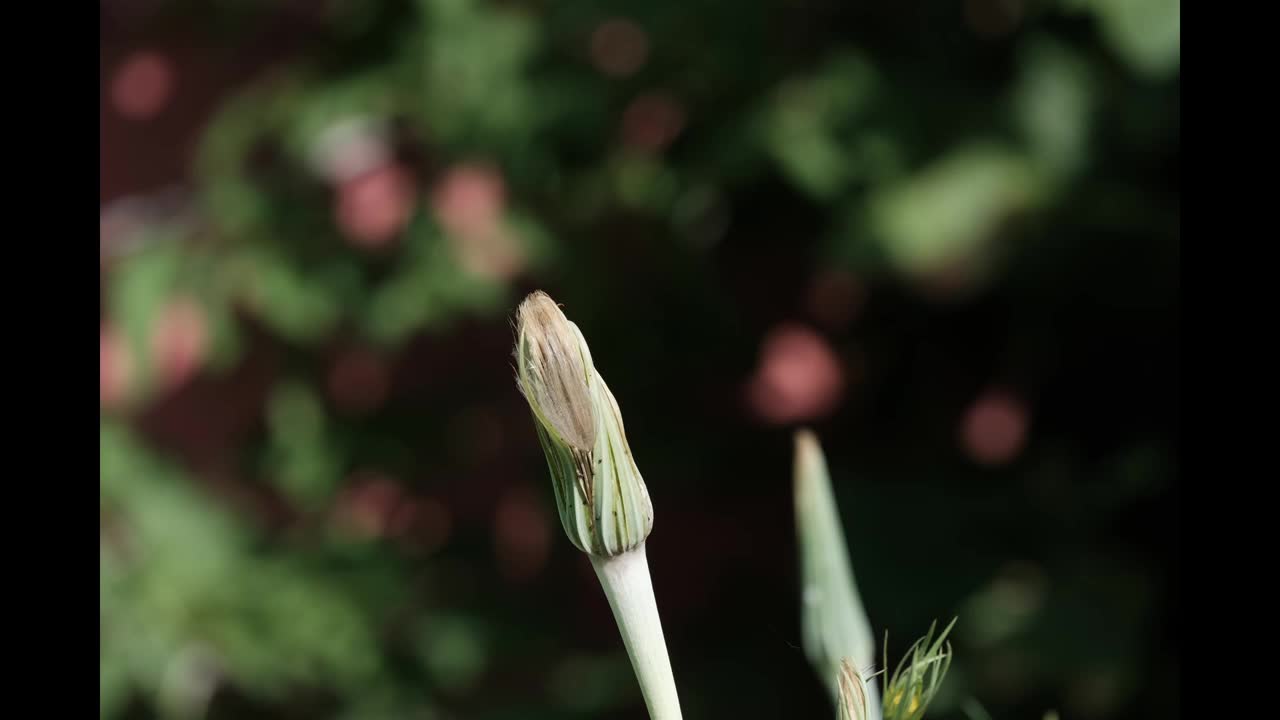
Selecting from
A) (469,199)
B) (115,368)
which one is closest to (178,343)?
Answer: (115,368)

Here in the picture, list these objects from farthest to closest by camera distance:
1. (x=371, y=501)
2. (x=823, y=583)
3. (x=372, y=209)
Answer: (x=371, y=501)
(x=372, y=209)
(x=823, y=583)

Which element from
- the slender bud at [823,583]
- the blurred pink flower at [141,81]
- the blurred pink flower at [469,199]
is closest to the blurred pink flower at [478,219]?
the blurred pink flower at [469,199]

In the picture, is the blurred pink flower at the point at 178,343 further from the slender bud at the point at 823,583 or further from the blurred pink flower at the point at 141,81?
the slender bud at the point at 823,583

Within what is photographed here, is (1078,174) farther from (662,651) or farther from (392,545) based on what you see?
(662,651)

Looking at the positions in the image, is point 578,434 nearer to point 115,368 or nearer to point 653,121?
point 653,121

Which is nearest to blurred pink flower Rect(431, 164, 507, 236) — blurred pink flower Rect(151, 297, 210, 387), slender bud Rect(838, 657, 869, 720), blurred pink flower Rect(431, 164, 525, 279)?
blurred pink flower Rect(431, 164, 525, 279)

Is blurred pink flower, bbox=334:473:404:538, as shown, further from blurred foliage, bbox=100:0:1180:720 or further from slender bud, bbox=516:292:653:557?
slender bud, bbox=516:292:653:557
